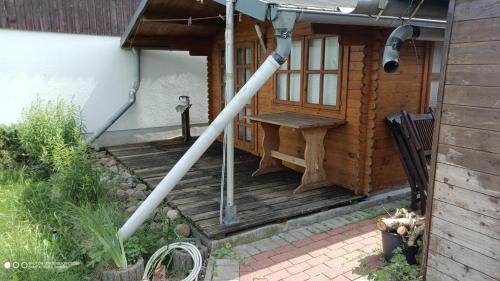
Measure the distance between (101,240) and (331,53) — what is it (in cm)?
328

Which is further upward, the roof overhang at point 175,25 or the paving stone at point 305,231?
the roof overhang at point 175,25

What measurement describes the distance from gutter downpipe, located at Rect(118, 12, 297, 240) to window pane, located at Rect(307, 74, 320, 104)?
1.89 metres

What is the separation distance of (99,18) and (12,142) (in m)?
3.12

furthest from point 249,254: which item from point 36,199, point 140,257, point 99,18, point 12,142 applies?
point 99,18

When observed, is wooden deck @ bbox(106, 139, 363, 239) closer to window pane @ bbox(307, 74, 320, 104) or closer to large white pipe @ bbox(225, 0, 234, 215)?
large white pipe @ bbox(225, 0, 234, 215)

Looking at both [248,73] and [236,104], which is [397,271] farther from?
[248,73]

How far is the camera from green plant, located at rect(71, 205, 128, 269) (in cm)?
271

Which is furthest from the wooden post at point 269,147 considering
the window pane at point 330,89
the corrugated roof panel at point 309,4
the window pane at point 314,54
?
the corrugated roof panel at point 309,4

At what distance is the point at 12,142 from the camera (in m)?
5.90

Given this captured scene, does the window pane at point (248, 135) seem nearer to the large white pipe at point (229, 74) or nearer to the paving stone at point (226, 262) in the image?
the large white pipe at point (229, 74)

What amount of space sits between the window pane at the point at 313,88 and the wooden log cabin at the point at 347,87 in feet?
0.04

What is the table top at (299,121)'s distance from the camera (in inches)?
160

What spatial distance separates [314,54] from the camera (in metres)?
4.69

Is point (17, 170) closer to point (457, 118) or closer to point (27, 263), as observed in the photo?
point (27, 263)
